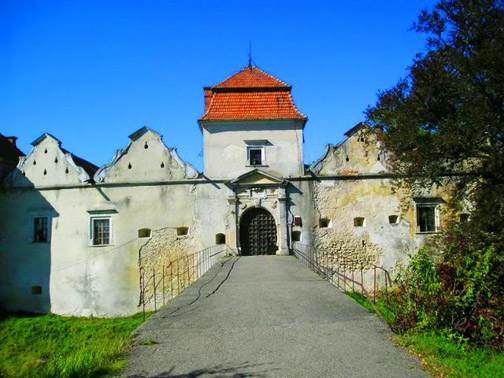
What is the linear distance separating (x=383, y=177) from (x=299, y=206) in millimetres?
3821

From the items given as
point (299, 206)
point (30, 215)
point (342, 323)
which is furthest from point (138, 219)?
point (342, 323)

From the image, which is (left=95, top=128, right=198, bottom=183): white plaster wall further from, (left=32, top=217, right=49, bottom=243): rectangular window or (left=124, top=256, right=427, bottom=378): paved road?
(left=124, top=256, right=427, bottom=378): paved road

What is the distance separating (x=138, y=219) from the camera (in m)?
20.7

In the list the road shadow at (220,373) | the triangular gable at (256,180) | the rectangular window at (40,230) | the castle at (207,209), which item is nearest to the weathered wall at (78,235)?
the castle at (207,209)

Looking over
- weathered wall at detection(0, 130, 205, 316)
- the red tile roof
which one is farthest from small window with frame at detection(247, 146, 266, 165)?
weathered wall at detection(0, 130, 205, 316)

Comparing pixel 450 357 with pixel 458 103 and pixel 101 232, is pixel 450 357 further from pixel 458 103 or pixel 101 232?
pixel 101 232

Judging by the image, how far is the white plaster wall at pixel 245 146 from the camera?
20625 millimetres

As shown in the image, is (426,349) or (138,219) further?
(138,219)

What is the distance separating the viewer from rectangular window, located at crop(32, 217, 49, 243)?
69.5 feet

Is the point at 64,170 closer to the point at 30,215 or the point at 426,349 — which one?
the point at 30,215

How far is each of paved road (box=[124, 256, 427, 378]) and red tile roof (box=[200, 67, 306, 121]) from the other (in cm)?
1148

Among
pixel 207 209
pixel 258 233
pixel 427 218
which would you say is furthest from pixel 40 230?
pixel 427 218

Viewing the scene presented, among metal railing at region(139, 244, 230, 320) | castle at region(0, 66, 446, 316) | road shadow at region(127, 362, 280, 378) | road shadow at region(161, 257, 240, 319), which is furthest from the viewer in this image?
castle at region(0, 66, 446, 316)

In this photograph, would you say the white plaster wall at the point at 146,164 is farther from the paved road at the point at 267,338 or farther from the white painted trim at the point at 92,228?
the paved road at the point at 267,338
